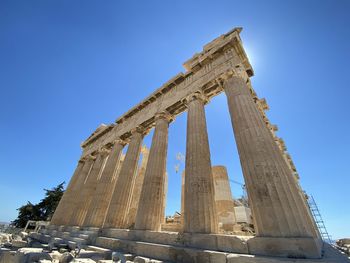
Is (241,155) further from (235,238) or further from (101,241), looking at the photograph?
(101,241)

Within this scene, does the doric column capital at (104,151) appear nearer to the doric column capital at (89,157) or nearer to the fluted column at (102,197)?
the doric column capital at (89,157)

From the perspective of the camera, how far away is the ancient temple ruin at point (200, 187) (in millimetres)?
5055

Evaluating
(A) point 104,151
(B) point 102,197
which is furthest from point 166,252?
(A) point 104,151

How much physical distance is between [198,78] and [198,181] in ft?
24.6

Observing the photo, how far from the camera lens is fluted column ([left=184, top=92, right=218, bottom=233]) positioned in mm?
6648

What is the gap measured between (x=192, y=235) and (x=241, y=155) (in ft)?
12.0

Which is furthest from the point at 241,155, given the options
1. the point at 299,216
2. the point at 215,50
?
the point at 215,50

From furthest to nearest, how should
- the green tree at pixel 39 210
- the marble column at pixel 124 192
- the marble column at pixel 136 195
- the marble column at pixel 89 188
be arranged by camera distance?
the green tree at pixel 39 210, the marble column at pixel 136 195, the marble column at pixel 89 188, the marble column at pixel 124 192

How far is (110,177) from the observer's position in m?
14.5

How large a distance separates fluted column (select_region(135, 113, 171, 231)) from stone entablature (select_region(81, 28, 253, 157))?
8.18 feet

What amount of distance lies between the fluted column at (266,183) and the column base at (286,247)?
0.74 feet

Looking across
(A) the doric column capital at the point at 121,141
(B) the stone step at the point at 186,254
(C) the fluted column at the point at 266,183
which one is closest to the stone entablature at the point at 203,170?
(C) the fluted column at the point at 266,183

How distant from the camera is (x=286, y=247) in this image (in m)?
4.43

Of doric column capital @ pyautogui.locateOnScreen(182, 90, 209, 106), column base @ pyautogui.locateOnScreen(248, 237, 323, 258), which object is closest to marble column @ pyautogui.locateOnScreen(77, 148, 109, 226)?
doric column capital @ pyautogui.locateOnScreen(182, 90, 209, 106)
